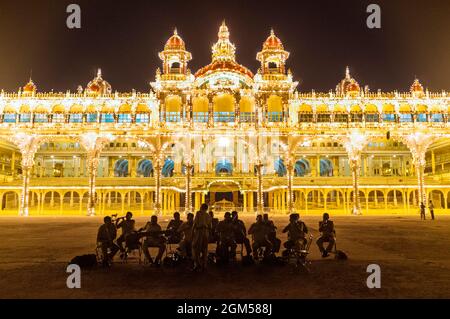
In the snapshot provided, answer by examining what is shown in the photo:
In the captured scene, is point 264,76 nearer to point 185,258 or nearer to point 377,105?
point 377,105

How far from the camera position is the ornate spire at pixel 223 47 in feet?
→ 152

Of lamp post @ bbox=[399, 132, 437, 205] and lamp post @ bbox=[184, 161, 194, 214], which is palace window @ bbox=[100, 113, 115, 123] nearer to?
lamp post @ bbox=[184, 161, 194, 214]

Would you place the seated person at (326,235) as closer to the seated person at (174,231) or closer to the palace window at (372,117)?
the seated person at (174,231)

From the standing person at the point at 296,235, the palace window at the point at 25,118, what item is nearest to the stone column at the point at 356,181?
the standing person at the point at 296,235

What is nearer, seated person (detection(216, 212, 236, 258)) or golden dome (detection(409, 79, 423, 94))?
seated person (detection(216, 212, 236, 258))

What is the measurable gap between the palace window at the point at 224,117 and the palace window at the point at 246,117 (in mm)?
1070

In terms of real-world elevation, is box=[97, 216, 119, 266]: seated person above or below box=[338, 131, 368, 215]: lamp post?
below

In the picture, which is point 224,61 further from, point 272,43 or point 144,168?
point 144,168

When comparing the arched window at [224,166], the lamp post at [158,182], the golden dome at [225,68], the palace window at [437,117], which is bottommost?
the lamp post at [158,182]

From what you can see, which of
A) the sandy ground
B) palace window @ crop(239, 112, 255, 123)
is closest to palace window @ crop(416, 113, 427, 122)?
palace window @ crop(239, 112, 255, 123)

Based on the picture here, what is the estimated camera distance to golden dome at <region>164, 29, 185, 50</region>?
1612 inches

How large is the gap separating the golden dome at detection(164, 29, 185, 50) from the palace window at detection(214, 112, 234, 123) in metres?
8.87

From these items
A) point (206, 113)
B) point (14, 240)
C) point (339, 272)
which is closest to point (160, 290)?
point (339, 272)
